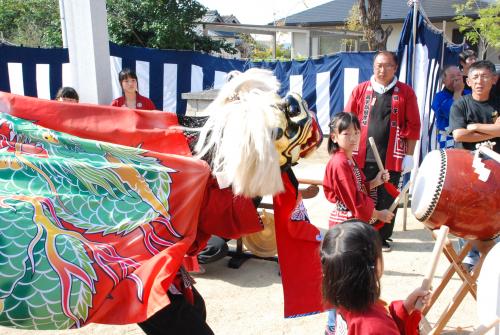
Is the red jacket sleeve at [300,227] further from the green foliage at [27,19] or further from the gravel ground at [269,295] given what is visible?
the green foliage at [27,19]

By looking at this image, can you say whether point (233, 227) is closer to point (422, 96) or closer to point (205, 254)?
point (205, 254)

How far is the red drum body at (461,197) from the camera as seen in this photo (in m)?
2.00

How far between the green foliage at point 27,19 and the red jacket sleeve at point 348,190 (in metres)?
16.4

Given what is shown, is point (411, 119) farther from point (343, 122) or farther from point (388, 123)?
point (343, 122)

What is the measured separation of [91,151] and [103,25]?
185cm

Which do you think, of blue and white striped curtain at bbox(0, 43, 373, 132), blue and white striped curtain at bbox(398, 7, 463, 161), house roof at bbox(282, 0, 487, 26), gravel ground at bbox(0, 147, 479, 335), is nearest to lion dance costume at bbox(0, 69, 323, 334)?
gravel ground at bbox(0, 147, 479, 335)

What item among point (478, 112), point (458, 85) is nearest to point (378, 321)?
point (478, 112)

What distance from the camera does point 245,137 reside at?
141 cm

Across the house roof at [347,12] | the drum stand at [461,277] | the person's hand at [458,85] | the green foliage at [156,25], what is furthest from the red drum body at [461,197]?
the house roof at [347,12]

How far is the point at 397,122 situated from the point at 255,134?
8.82 ft

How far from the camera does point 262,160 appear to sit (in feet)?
4.58

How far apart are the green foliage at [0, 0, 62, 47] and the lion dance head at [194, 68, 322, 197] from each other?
17042 mm

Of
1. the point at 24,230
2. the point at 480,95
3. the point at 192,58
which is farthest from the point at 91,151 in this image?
the point at 192,58

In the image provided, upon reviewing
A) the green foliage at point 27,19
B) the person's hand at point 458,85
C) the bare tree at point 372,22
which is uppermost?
the green foliage at point 27,19
